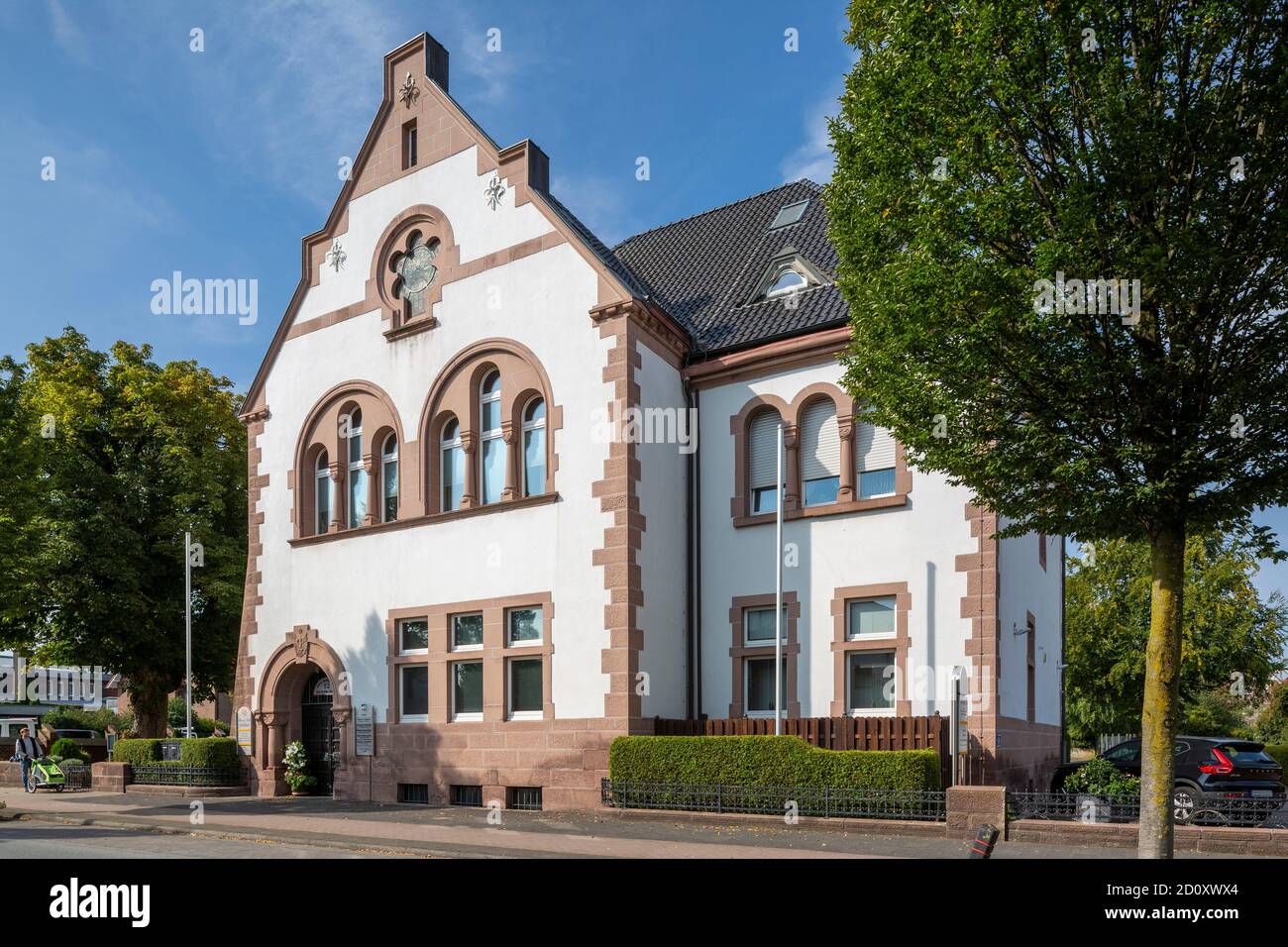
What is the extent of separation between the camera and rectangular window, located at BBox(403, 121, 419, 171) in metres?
24.4

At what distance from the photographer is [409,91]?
24484mm

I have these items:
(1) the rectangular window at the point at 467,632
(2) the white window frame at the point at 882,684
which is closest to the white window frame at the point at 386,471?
(1) the rectangular window at the point at 467,632

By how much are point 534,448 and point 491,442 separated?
3.76 feet

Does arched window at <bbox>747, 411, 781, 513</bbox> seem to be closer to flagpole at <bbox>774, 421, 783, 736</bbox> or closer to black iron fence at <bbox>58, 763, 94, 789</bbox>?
flagpole at <bbox>774, 421, 783, 736</bbox>

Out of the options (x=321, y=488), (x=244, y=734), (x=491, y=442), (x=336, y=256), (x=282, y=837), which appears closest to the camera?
(x=282, y=837)

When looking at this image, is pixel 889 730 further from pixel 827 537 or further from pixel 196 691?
pixel 196 691

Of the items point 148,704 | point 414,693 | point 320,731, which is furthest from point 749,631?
point 148,704

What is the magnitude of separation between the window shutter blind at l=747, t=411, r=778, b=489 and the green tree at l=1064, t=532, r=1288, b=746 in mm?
20081

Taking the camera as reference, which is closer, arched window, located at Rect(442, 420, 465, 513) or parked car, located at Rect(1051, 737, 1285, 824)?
parked car, located at Rect(1051, 737, 1285, 824)

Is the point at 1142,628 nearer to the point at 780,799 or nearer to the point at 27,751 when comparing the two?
the point at 780,799

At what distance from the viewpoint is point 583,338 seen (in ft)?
68.0

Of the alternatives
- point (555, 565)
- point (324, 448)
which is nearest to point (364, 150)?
point (324, 448)

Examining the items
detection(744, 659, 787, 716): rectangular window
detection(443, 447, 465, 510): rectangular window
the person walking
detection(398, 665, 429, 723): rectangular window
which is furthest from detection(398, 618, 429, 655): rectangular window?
the person walking

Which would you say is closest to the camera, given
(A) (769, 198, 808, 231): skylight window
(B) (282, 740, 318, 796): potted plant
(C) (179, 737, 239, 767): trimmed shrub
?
(B) (282, 740, 318, 796): potted plant
